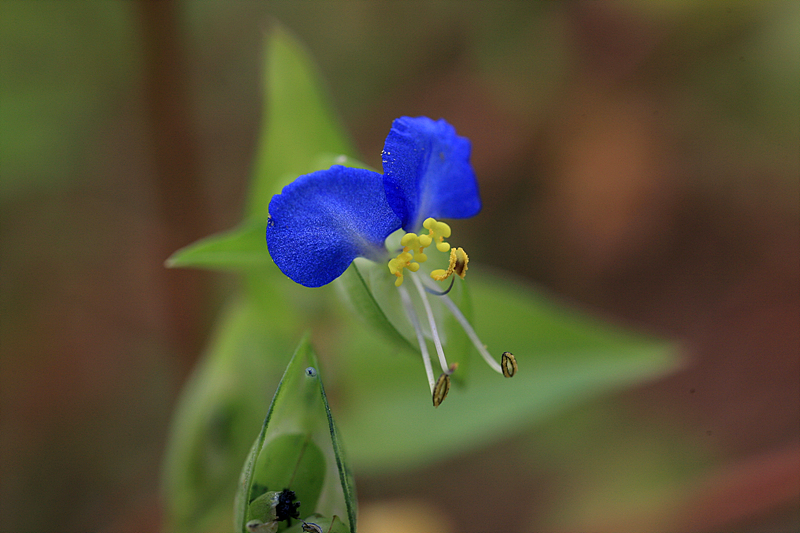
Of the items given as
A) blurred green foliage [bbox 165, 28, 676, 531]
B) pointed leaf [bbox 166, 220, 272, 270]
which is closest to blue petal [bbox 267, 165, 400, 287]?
pointed leaf [bbox 166, 220, 272, 270]

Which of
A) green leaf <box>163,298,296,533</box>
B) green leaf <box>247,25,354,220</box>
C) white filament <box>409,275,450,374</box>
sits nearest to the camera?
white filament <box>409,275,450,374</box>

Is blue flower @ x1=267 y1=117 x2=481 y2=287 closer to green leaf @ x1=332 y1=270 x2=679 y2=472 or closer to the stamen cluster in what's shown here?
the stamen cluster

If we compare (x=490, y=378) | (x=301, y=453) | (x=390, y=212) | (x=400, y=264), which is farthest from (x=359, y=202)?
(x=490, y=378)

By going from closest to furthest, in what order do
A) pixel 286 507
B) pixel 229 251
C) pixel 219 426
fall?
1. pixel 286 507
2. pixel 229 251
3. pixel 219 426

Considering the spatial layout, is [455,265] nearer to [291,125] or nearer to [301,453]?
[301,453]

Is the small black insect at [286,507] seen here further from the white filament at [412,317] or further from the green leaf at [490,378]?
the green leaf at [490,378]

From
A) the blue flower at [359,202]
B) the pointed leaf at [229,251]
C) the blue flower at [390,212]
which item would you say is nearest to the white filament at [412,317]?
the blue flower at [390,212]

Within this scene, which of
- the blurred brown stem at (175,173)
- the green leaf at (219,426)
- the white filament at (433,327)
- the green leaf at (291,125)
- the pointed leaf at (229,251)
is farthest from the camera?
the blurred brown stem at (175,173)
